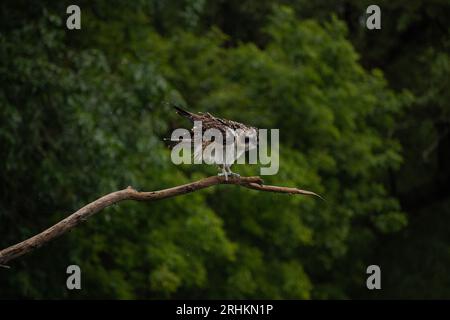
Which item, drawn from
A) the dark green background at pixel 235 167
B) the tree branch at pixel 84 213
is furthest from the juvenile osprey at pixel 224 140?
the dark green background at pixel 235 167

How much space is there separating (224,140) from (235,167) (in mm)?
9056

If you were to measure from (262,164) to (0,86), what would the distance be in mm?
5020

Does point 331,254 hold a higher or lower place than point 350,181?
lower

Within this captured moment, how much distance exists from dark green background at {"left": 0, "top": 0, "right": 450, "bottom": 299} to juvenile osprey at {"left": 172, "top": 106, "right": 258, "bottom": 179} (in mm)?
5590

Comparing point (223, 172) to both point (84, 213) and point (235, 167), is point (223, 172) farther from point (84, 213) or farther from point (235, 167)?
point (235, 167)

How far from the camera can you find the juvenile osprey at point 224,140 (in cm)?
766

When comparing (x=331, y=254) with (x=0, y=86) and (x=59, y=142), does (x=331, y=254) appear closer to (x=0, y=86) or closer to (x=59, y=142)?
(x=59, y=142)

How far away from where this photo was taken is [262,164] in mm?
16891

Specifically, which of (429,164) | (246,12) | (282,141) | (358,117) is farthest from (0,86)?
(429,164)

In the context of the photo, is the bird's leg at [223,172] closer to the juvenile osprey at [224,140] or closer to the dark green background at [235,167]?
the juvenile osprey at [224,140]

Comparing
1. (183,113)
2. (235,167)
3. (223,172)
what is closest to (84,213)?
(183,113)

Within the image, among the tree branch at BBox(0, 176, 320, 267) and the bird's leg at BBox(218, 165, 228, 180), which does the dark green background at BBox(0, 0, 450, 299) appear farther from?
the tree branch at BBox(0, 176, 320, 267)
